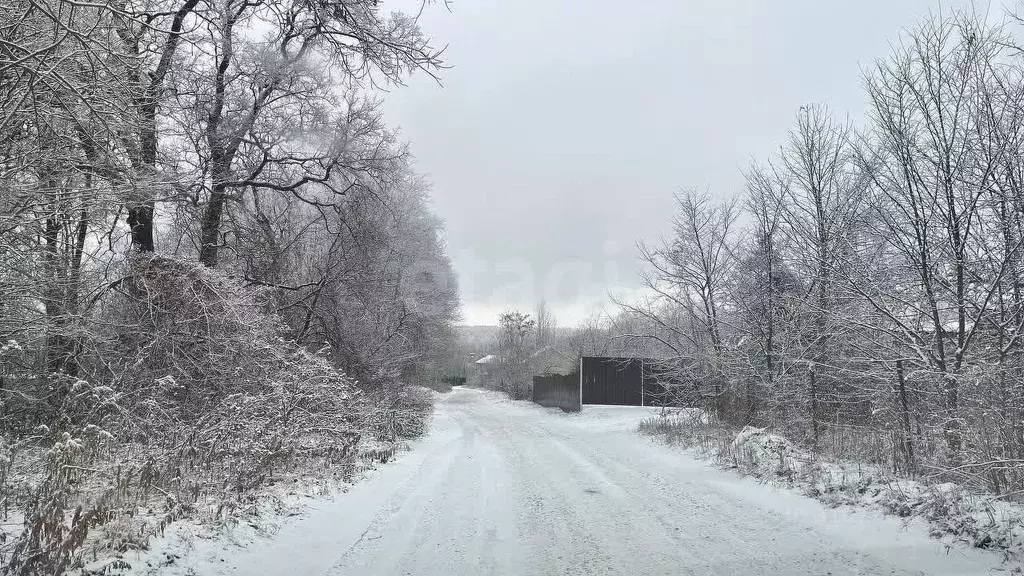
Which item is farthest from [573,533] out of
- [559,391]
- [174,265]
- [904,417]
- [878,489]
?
[559,391]

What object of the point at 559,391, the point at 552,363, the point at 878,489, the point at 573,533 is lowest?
the point at 573,533

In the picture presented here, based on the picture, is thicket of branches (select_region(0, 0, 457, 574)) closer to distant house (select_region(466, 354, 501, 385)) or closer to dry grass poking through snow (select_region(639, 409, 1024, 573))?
dry grass poking through snow (select_region(639, 409, 1024, 573))

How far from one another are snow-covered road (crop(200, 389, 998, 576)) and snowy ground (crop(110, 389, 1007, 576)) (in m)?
0.01

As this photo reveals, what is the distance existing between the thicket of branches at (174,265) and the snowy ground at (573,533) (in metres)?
1.07

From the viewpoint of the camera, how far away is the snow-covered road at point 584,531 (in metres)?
4.32

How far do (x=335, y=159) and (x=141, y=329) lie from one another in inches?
207

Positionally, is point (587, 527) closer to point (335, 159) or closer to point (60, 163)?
point (60, 163)

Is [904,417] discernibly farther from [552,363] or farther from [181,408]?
[552,363]

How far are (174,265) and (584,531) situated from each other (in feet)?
22.6

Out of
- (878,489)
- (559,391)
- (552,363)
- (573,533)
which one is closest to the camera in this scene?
(573,533)

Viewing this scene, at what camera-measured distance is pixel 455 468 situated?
9219mm

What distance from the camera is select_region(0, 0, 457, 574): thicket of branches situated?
14.2 ft

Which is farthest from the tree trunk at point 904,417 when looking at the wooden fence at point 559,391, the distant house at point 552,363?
the distant house at point 552,363

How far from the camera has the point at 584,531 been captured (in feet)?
17.4
